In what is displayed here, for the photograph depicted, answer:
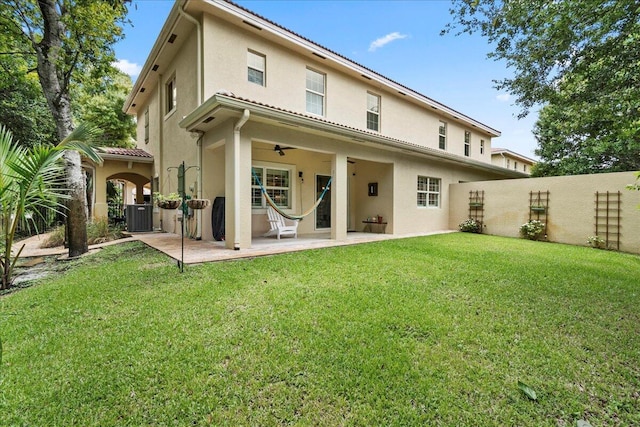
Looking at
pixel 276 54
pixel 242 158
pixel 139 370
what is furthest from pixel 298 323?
pixel 276 54

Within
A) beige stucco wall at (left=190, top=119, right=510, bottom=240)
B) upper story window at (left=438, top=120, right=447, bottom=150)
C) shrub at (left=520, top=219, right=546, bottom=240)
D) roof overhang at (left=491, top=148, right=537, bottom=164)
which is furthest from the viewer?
roof overhang at (left=491, top=148, right=537, bottom=164)

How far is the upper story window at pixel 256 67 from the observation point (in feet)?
24.5

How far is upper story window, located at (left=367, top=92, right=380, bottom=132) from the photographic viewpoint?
34.5 ft

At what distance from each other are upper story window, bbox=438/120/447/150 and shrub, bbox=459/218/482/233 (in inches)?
169

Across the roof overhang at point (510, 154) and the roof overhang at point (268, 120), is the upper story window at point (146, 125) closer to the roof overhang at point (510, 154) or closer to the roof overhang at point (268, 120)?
the roof overhang at point (268, 120)

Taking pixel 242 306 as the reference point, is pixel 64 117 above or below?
above

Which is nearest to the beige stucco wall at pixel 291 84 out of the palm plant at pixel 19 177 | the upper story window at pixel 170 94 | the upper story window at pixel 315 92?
the upper story window at pixel 315 92

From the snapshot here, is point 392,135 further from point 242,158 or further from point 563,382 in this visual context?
point 563,382

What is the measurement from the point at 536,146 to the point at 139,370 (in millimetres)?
21247

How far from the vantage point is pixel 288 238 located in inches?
318

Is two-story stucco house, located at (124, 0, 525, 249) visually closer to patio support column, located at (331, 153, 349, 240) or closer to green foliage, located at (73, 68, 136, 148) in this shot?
patio support column, located at (331, 153, 349, 240)

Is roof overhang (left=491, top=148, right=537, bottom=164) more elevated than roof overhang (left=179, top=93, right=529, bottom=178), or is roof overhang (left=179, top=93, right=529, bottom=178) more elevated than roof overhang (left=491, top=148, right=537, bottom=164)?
roof overhang (left=491, top=148, right=537, bottom=164)

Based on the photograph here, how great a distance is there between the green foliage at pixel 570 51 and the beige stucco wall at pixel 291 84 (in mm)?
4167

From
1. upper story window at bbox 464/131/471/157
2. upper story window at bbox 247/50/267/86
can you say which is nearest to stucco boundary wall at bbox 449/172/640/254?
upper story window at bbox 464/131/471/157
